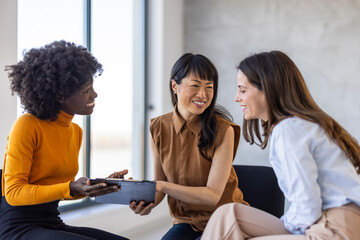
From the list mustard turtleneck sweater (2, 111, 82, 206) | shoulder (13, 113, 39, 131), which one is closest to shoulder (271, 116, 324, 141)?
mustard turtleneck sweater (2, 111, 82, 206)

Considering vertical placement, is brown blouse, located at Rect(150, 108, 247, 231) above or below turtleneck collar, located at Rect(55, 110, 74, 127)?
below

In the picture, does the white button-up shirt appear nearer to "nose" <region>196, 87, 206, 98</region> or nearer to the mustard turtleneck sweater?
"nose" <region>196, 87, 206, 98</region>

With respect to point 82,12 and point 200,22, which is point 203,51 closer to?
point 200,22

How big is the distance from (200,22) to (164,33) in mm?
486

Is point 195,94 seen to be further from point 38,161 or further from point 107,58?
point 107,58

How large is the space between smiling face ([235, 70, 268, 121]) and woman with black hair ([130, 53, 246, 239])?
1.02ft

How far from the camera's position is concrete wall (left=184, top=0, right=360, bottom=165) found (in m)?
3.56

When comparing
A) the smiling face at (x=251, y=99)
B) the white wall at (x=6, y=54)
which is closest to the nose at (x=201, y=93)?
the smiling face at (x=251, y=99)

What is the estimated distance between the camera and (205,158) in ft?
6.41

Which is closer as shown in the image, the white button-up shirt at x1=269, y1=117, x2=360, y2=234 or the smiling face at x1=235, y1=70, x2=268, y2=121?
the white button-up shirt at x1=269, y1=117, x2=360, y2=234

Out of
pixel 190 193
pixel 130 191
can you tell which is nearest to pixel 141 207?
pixel 130 191

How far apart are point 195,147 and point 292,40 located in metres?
2.28

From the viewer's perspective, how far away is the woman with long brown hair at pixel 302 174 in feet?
4.27

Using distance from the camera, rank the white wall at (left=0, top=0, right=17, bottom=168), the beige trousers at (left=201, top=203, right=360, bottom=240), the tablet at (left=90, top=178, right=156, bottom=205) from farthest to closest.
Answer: the white wall at (left=0, top=0, right=17, bottom=168), the tablet at (left=90, top=178, right=156, bottom=205), the beige trousers at (left=201, top=203, right=360, bottom=240)
